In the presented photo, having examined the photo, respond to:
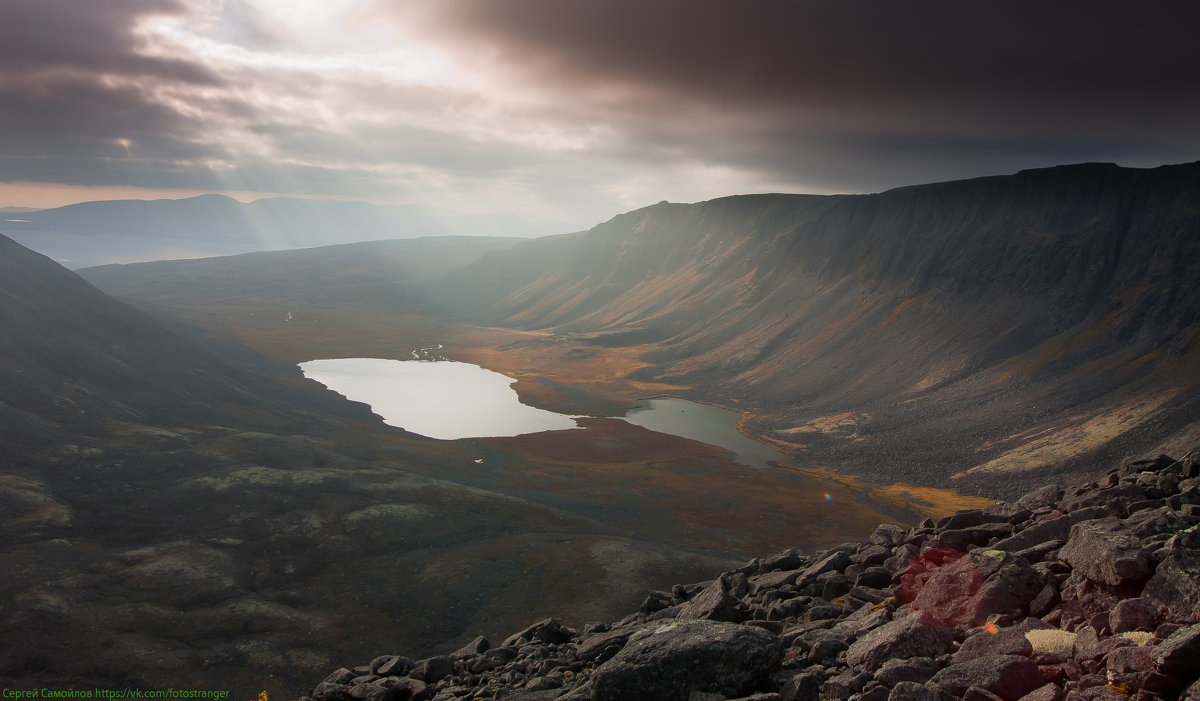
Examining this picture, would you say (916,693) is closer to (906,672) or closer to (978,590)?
(906,672)

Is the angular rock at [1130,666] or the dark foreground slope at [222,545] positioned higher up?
the angular rock at [1130,666]

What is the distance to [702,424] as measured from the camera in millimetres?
112062

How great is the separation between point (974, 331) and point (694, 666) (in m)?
113

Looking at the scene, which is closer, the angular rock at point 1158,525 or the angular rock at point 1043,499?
the angular rock at point 1158,525

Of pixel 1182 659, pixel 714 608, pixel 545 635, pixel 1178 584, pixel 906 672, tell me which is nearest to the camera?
pixel 1182 659

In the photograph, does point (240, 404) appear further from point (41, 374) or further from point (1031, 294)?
point (1031, 294)

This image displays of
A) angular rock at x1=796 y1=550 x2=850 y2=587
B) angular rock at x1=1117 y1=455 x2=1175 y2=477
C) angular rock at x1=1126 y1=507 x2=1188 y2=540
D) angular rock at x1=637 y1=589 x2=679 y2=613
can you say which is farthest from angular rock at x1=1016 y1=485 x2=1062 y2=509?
angular rock at x1=637 y1=589 x2=679 y2=613

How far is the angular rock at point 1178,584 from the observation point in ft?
41.8

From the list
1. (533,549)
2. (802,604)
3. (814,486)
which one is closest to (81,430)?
(533,549)

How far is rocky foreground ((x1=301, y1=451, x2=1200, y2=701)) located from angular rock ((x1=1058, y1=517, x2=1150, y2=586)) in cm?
4

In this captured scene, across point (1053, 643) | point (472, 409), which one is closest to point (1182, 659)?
point (1053, 643)

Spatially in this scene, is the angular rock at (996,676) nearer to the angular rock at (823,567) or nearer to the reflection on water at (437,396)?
the angular rock at (823,567)

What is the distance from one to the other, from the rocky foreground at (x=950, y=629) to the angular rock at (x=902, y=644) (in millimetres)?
36

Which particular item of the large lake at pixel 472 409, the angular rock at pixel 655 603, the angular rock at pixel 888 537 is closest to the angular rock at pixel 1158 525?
the angular rock at pixel 888 537
